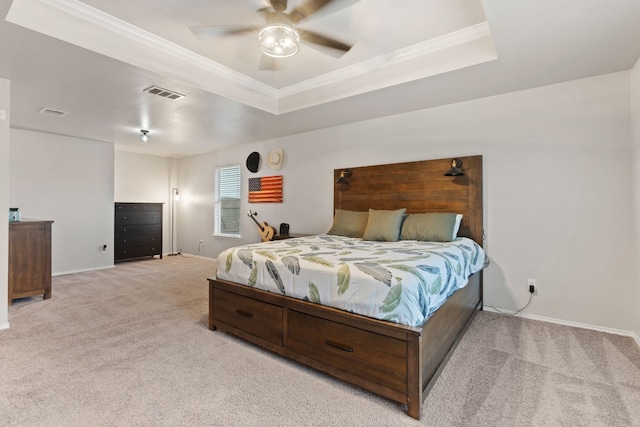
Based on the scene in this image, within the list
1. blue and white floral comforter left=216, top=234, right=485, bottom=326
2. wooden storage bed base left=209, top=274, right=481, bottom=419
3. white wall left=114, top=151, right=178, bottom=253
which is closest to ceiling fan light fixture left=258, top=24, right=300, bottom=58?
blue and white floral comforter left=216, top=234, right=485, bottom=326

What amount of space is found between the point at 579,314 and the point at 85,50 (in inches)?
193

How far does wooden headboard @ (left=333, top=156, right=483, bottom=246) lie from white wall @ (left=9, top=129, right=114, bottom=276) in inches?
177

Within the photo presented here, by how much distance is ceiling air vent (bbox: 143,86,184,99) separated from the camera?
3.22 metres

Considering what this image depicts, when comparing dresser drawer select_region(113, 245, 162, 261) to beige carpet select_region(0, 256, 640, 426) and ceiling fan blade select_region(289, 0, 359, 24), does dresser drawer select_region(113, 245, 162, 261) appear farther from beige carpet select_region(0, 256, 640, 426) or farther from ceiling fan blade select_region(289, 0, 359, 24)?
ceiling fan blade select_region(289, 0, 359, 24)

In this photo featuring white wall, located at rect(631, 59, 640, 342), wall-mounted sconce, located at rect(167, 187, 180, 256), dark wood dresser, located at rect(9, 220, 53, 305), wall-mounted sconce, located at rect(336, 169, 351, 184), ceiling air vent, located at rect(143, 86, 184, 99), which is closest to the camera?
white wall, located at rect(631, 59, 640, 342)

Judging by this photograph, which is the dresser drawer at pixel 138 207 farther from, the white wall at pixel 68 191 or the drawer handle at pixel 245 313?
the drawer handle at pixel 245 313

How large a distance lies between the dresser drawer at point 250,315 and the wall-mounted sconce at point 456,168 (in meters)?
2.41

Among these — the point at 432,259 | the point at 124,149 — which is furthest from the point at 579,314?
the point at 124,149

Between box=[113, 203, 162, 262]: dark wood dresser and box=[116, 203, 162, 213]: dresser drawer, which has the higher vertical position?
box=[116, 203, 162, 213]: dresser drawer

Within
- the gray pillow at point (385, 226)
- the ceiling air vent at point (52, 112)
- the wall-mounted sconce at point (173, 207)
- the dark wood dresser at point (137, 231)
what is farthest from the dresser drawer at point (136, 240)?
the gray pillow at point (385, 226)

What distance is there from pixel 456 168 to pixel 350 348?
2412mm

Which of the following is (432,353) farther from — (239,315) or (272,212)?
(272,212)

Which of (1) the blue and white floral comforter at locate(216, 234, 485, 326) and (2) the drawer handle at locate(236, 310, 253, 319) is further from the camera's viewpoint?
(2) the drawer handle at locate(236, 310, 253, 319)

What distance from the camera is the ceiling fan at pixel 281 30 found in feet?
6.72
